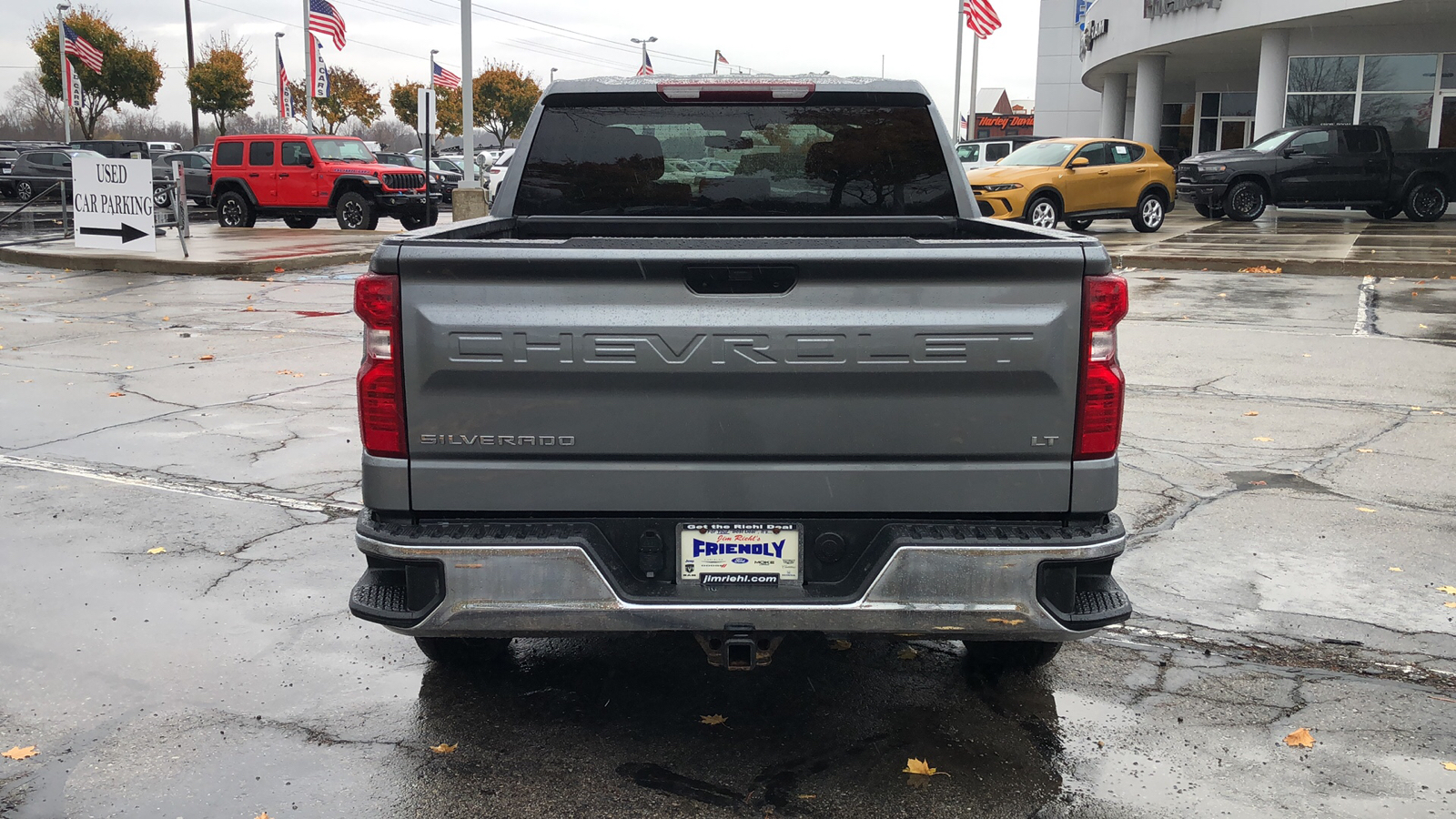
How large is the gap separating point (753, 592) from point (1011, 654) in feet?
4.29

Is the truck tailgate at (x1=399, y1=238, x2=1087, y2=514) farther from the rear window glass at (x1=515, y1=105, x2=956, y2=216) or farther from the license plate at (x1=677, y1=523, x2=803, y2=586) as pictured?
the rear window glass at (x1=515, y1=105, x2=956, y2=216)

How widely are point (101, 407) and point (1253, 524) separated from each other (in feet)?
24.0

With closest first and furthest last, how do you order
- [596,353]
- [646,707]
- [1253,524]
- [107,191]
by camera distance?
[596,353] < [646,707] < [1253,524] < [107,191]

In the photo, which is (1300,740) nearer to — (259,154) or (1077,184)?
(1077,184)

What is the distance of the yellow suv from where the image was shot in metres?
22.0

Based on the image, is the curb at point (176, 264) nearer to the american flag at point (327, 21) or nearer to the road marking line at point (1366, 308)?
the road marking line at point (1366, 308)

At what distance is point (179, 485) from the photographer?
665 centimetres

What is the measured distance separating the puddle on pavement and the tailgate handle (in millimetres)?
4396

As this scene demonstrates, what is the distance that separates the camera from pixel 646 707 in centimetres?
397

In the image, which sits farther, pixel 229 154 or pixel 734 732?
pixel 229 154

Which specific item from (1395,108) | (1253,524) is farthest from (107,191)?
(1395,108)

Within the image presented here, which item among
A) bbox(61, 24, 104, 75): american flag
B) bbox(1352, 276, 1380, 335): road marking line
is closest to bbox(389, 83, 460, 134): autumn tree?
bbox(61, 24, 104, 75): american flag

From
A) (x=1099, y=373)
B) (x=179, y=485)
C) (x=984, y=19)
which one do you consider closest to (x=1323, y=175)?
(x=984, y=19)

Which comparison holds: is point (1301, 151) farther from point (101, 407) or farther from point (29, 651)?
point (29, 651)
